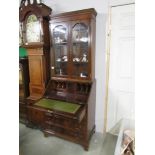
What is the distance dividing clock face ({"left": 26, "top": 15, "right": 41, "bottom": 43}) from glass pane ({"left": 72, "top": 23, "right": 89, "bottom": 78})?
2.03ft

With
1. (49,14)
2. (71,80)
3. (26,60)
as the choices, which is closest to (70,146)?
(71,80)

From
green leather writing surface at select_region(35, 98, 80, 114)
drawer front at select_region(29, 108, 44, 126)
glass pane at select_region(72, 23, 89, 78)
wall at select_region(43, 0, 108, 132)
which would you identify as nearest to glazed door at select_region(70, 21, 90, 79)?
glass pane at select_region(72, 23, 89, 78)

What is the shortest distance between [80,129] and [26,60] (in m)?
1.59

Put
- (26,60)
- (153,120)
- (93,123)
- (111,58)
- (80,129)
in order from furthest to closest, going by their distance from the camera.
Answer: (26,60) < (93,123) < (111,58) < (80,129) < (153,120)

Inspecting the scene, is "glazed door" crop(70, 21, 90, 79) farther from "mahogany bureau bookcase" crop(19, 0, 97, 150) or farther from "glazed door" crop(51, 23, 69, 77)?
"glazed door" crop(51, 23, 69, 77)

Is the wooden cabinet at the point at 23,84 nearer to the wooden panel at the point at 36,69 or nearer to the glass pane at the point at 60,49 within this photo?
the wooden panel at the point at 36,69

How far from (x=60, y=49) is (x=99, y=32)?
693 mm

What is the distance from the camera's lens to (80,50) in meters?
2.26

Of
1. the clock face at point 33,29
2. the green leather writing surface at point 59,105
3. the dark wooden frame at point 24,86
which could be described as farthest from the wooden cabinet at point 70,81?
the dark wooden frame at point 24,86

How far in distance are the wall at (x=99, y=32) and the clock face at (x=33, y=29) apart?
0.42m

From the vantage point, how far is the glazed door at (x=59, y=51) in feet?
7.58

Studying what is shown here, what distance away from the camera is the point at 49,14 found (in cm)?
236

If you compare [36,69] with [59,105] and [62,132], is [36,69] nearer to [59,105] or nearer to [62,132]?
[59,105]
